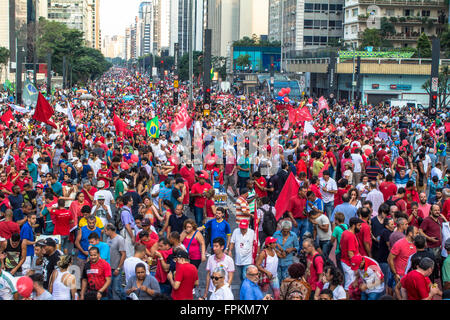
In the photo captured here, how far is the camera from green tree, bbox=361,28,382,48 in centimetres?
7519

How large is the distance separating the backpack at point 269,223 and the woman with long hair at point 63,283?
144 inches

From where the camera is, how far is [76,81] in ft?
318

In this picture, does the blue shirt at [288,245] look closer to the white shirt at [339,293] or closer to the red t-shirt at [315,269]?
the red t-shirt at [315,269]

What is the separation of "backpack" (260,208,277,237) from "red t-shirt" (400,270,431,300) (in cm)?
338

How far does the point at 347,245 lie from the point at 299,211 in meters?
2.62

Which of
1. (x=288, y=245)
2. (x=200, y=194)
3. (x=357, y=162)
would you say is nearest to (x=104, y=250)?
(x=288, y=245)

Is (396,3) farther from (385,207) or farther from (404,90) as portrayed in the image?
(385,207)

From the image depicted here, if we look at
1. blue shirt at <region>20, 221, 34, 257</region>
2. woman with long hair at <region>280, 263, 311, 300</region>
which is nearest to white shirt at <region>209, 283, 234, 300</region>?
woman with long hair at <region>280, 263, 311, 300</region>

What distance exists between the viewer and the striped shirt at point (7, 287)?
7453 mm

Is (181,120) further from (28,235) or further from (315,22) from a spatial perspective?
(315,22)

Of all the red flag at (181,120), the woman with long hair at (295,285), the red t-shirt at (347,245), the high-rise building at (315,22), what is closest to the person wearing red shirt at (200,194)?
the red t-shirt at (347,245)

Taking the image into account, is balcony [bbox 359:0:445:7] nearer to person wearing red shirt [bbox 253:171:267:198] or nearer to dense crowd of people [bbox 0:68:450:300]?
dense crowd of people [bbox 0:68:450:300]

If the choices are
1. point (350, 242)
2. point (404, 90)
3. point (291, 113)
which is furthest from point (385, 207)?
point (404, 90)
